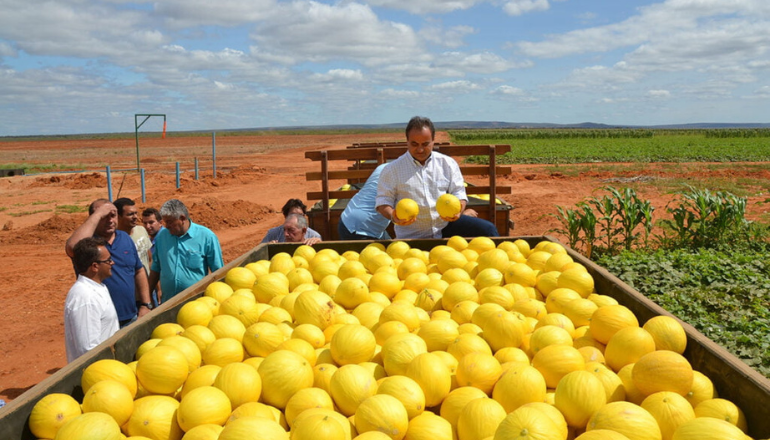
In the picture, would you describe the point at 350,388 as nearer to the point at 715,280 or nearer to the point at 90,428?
the point at 90,428

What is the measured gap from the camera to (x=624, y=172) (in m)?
24.6

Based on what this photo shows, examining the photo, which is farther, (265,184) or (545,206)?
(265,184)

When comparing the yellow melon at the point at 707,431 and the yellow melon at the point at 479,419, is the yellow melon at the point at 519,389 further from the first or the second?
the yellow melon at the point at 707,431

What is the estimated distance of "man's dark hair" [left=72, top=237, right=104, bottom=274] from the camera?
3.97m

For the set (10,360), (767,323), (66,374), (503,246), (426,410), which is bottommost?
(10,360)

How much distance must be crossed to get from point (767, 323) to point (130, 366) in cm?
622

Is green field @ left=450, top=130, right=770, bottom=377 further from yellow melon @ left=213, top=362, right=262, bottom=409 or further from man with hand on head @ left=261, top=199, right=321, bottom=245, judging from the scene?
yellow melon @ left=213, top=362, right=262, bottom=409

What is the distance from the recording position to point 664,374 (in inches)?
84.2

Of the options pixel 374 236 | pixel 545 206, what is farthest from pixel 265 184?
pixel 374 236

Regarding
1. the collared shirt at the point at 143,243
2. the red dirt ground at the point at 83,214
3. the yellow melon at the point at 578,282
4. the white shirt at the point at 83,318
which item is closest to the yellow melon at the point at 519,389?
the yellow melon at the point at 578,282

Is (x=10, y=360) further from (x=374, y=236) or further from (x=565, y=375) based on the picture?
(x=565, y=375)

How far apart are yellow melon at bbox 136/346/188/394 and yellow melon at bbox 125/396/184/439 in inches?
5.0

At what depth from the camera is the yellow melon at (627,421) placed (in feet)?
6.06

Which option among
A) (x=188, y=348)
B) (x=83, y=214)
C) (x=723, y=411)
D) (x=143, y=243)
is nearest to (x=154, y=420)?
(x=188, y=348)
